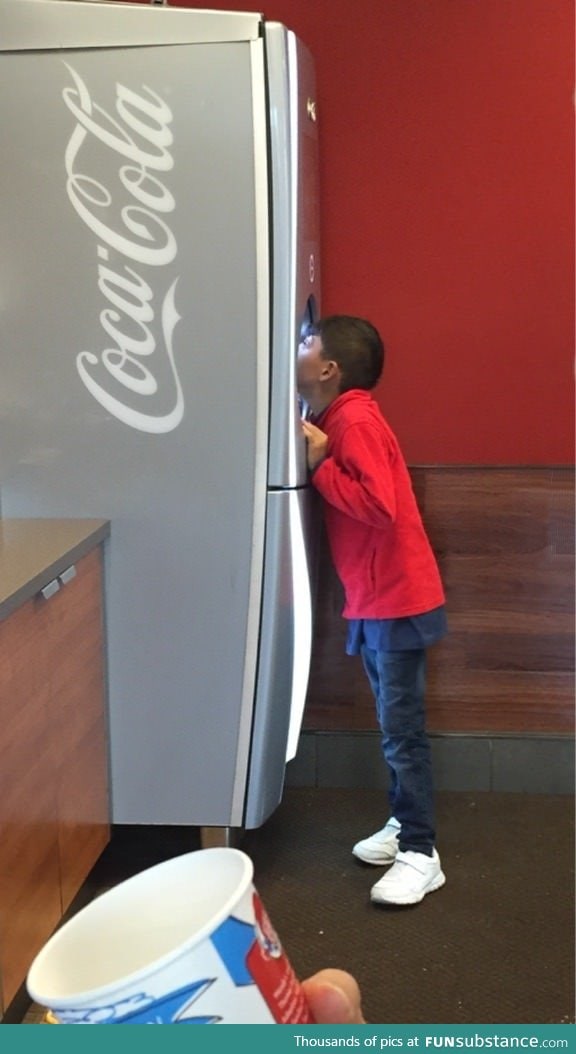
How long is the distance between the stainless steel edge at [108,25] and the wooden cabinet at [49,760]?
3.07 feet

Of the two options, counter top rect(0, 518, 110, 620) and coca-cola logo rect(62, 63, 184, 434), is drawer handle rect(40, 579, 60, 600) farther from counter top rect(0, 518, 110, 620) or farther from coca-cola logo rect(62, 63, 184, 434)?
coca-cola logo rect(62, 63, 184, 434)

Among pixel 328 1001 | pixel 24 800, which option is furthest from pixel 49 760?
pixel 328 1001

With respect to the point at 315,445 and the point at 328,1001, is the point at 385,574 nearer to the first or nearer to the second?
the point at 315,445

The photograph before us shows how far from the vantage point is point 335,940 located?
6.81 ft

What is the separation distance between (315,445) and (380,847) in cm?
91

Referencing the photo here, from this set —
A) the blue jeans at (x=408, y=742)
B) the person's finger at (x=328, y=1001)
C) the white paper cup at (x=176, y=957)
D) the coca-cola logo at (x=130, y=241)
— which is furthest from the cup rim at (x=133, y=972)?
the blue jeans at (x=408, y=742)

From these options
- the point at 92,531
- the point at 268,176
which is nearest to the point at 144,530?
the point at 92,531

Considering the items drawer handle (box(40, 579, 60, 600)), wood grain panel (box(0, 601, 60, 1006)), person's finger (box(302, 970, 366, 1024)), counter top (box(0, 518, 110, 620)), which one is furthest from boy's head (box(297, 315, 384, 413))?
person's finger (box(302, 970, 366, 1024))

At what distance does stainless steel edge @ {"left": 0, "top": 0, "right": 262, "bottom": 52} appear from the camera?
1.92 m

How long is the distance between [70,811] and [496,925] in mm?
874

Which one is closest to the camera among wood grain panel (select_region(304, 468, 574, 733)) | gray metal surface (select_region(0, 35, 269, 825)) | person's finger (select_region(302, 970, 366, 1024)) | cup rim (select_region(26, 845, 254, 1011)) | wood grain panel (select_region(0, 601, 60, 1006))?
cup rim (select_region(26, 845, 254, 1011))

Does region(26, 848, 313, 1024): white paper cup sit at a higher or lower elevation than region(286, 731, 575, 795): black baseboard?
higher

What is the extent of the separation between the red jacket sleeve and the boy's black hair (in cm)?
16

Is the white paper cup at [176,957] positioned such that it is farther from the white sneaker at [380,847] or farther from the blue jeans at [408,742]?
the white sneaker at [380,847]
